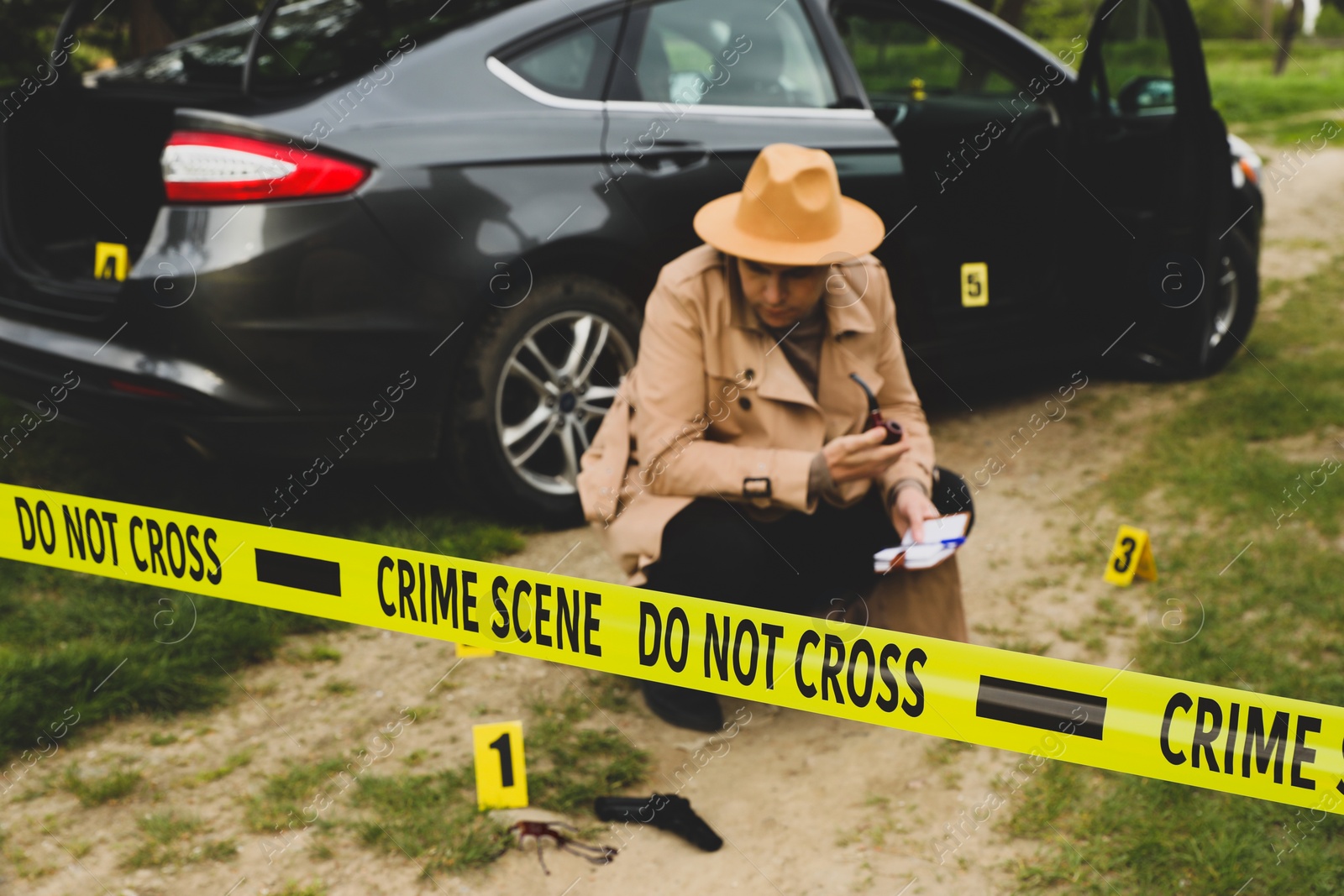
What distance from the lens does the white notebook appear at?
2.50 meters

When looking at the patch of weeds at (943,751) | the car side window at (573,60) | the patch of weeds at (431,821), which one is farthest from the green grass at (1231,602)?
the car side window at (573,60)

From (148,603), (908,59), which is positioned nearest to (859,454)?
(148,603)

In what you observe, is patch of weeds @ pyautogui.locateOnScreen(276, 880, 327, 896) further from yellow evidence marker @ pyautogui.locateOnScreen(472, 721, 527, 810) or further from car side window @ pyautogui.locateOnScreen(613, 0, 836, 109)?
car side window @ pyautogui.locateOnScreen(613, 0, 836, 109)

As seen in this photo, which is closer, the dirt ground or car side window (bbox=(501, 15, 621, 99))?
the dirt ground

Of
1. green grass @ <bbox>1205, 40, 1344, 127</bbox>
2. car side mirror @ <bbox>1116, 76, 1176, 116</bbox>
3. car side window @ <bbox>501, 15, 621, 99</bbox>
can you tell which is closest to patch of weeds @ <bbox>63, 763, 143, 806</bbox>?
car side window @ <bbox>501, 15, 621, 99</bbox>

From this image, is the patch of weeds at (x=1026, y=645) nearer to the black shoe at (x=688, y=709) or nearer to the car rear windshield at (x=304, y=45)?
the black shoe at (x=688, y=709)

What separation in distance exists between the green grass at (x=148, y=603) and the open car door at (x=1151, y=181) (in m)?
2.54

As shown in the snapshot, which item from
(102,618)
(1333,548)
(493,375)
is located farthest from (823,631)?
(1333,548)

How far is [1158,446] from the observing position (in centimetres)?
454

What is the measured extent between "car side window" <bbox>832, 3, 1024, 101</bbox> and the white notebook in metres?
2.25

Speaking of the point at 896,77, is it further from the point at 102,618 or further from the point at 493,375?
the point at 102,618

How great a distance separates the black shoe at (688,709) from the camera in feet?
9.23

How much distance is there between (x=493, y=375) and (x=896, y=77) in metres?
2.32

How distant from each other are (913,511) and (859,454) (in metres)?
0.20
